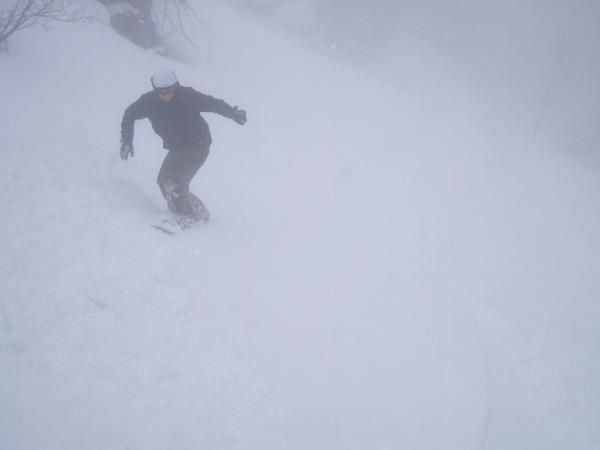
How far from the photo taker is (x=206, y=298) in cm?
380

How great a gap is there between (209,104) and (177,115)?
0.37m

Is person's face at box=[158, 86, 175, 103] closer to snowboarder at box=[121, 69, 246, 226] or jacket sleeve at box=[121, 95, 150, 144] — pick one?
snowboarder at box=[121, 69, 246, 226]

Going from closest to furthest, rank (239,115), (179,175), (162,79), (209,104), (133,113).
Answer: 1. (162,79)
2. (133,113)
3. (209,104)
4. (239,115)
5. (179,175)

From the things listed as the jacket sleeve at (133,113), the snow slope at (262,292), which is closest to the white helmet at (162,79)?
the jacket sleeve at (133,113)

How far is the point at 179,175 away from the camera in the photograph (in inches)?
185

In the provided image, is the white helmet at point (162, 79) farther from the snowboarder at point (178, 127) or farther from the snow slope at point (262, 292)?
the snow slope at point (262, 292)

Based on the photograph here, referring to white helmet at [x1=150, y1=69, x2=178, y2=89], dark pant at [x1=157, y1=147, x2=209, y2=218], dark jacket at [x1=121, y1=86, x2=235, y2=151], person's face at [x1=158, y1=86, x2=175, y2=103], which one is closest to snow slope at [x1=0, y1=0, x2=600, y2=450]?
dark pant at [x1=157, y1=147, x2=209, y2=218]

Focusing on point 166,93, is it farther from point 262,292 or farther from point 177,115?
point 262,292

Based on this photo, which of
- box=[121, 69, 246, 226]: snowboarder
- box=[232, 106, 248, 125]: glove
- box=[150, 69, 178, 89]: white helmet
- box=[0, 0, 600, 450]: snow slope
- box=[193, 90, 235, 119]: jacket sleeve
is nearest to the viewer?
box=[0, 0, 600, 450]: snow slope

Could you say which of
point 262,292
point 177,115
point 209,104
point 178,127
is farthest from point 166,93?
point 262,292

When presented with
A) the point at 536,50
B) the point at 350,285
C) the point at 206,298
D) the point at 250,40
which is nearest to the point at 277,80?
the point at 250,40

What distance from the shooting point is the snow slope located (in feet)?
9.53

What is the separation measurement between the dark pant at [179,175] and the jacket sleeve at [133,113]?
1.70ft

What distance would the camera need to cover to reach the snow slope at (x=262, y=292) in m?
2.91
